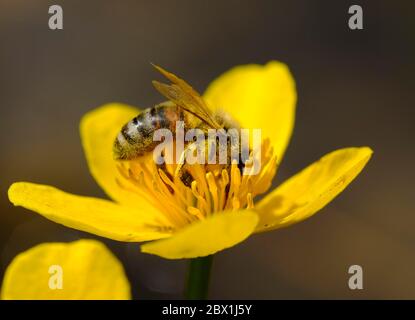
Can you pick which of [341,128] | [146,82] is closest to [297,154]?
[341,128]

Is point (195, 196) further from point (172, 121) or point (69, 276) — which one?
point (69, 276)

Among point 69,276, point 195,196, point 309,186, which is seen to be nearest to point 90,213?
point 195,196

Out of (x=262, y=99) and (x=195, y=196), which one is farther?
(x=262, y=99)

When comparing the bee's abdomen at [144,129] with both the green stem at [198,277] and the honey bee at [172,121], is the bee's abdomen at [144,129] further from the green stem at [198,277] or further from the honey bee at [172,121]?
the green stem at [198,277]

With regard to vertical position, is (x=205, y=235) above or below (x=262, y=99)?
below

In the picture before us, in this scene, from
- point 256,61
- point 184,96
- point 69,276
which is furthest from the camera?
point 256,61

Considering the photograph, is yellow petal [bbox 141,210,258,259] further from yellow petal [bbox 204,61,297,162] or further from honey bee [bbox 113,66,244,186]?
yellow petal [bbox 204,61,297,162]

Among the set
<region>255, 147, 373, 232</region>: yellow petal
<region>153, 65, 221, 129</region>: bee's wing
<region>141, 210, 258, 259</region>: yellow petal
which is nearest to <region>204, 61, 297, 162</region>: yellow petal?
<region>255, 147, 373, 232</region>: yellow petal
